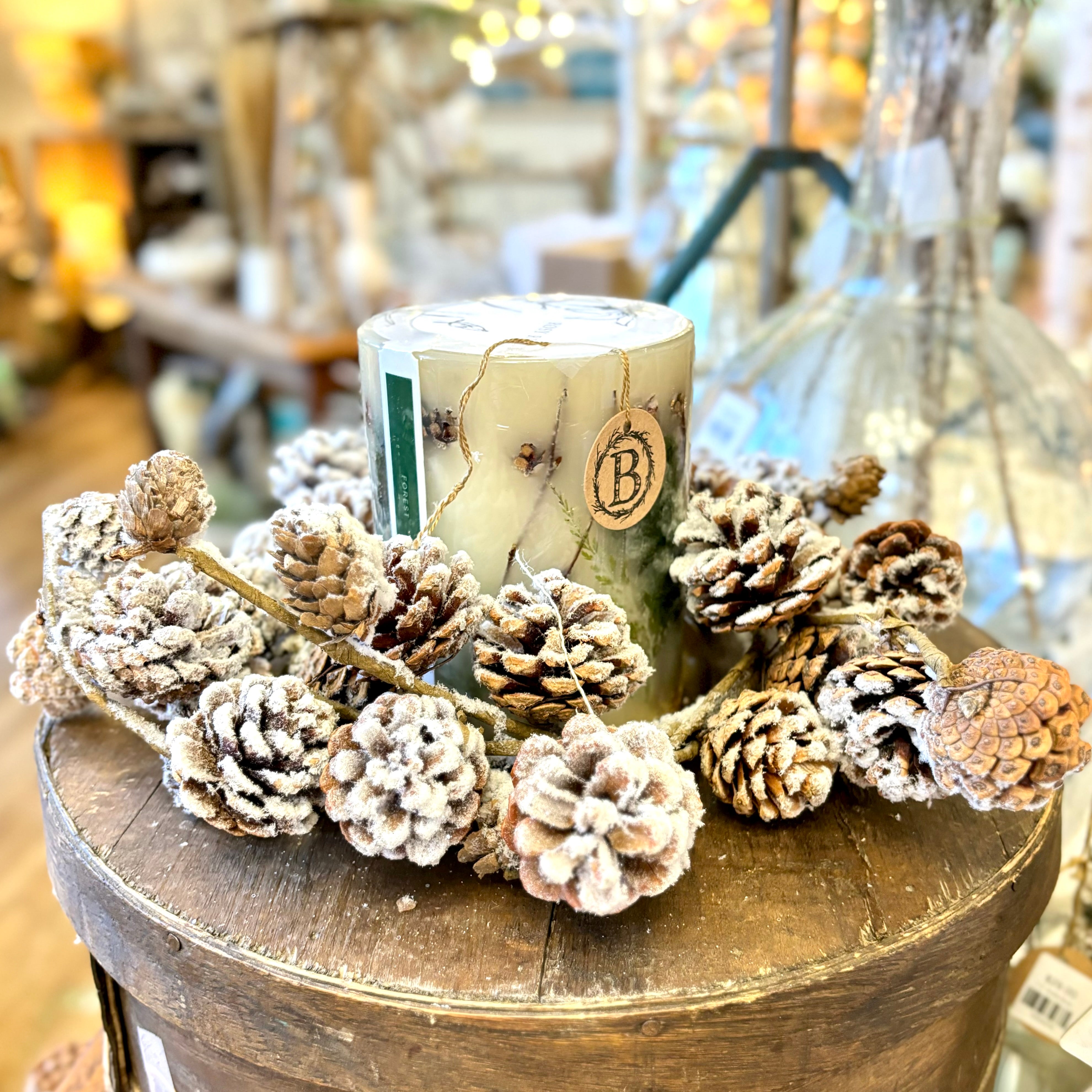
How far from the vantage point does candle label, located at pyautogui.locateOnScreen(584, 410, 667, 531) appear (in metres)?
0.44

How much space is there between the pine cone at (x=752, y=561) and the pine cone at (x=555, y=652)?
0.06m

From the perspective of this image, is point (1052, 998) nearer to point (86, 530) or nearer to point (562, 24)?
point (86, 530)

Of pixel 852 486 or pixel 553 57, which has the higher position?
pixel 553 57

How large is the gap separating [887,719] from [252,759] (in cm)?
27

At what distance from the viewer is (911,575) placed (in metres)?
0.50

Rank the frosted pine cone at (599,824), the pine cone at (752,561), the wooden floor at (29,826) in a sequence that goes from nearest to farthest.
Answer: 1. the frosted pine cone at (599,824)
2. the pine cone at (752,561)
3. the wooden floor at (29,826)

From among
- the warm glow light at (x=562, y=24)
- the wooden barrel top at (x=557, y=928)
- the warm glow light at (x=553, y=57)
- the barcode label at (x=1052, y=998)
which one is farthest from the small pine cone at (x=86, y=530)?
the warm glow light at (x=553, y=57)

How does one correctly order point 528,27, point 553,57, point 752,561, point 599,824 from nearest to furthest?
1. point 599,824
2. point 752,561
3. point 528,27
4. point 553,57

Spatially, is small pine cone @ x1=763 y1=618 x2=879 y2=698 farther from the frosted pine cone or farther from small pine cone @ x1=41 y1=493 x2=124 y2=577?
small pine cone @ x1=41 y1=493 x2=124 y2=577

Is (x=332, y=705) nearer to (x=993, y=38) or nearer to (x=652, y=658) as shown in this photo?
(x=652, y=658)

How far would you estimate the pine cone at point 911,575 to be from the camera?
1.63 ft

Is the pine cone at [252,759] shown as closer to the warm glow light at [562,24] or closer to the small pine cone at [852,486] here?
the small pine cone at [852,486]

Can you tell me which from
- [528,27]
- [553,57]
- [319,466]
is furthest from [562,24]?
[319,466]

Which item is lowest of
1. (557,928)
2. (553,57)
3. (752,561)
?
(557,928)
